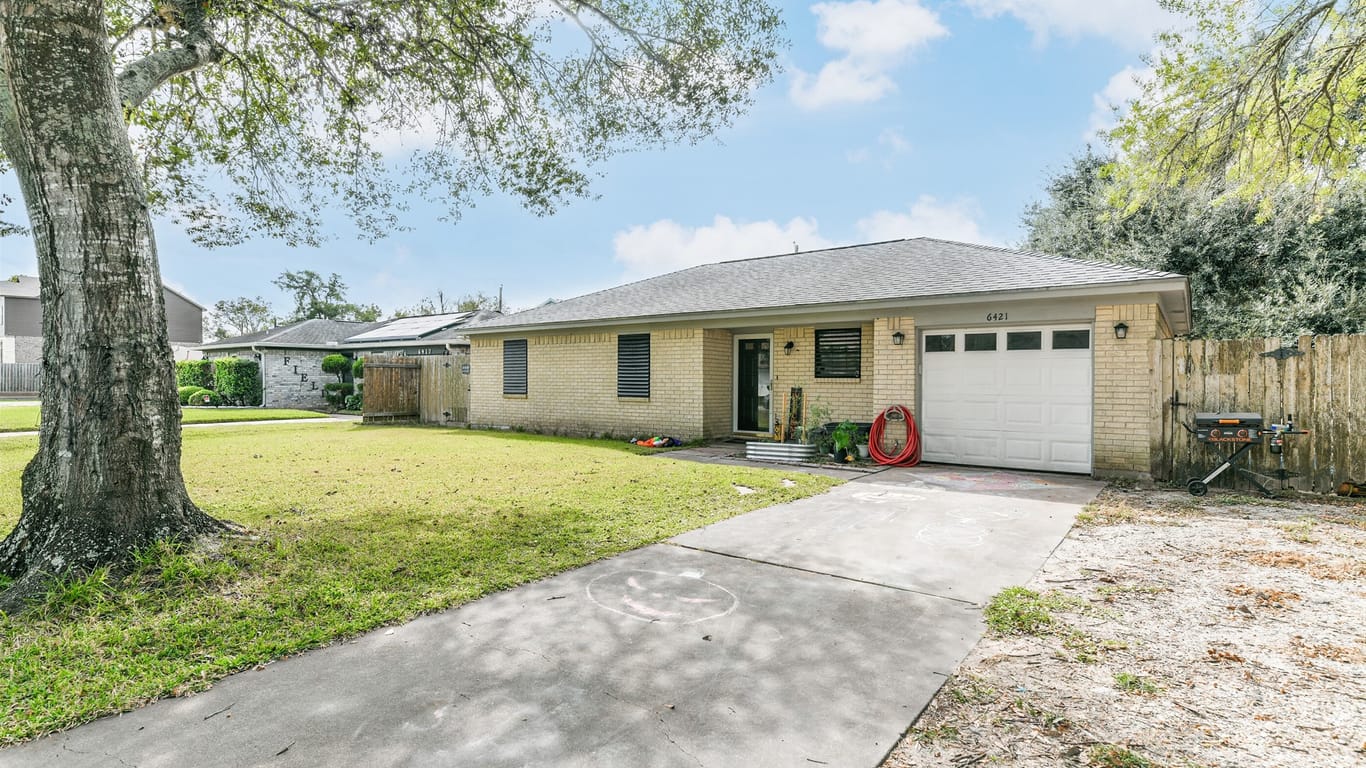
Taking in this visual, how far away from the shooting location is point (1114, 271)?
831 cm

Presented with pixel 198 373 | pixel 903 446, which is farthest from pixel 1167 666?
pixel 198 373

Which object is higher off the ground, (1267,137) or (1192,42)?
(1192,42)

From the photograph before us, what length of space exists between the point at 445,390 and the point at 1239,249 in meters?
20.6

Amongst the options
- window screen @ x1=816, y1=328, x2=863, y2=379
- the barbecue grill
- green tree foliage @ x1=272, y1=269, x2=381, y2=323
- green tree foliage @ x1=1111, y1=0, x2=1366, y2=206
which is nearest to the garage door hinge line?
the barbecue grill

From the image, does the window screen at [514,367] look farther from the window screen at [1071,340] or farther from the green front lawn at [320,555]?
the window screen at [1071,340]

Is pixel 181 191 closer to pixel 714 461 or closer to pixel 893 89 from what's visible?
pixel 714 461

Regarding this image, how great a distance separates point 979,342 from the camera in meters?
9.00

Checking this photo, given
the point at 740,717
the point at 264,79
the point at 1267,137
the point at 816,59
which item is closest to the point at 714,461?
the point at 816,59

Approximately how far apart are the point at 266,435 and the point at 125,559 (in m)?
10.5

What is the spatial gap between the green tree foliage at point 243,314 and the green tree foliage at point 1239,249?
62053 mm

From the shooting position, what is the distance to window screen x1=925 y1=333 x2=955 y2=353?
926cm

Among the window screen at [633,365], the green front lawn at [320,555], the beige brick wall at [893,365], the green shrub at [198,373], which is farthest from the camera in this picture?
the green shrub at [198,373]

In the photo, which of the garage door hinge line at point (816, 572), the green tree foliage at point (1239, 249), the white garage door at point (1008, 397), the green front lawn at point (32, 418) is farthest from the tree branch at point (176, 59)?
the green tree foliage at point (1239, 249)

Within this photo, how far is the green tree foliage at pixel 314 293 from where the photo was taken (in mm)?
53281
